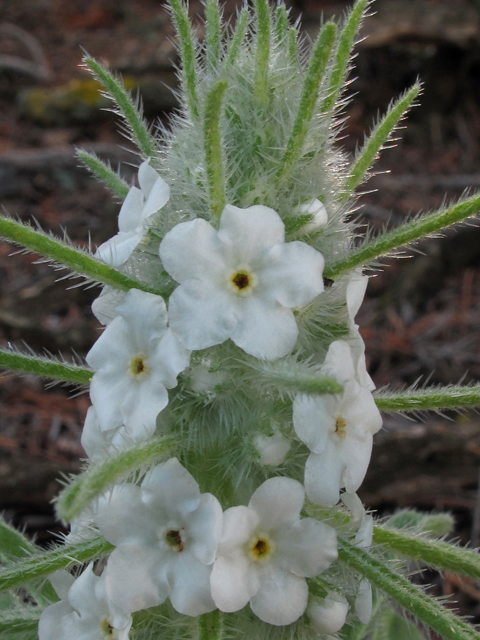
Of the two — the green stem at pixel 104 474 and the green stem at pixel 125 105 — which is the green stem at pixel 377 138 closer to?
the green stem at pixel 125 105

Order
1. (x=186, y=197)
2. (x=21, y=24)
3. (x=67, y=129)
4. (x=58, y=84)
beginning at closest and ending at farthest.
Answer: (x=186, y=197) < (x=67, y=129) < (x=58, y=84) < (x=21, y=24)

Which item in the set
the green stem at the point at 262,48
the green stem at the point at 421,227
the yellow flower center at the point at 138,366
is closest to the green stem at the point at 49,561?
the yellow flower center at the point at 138,366

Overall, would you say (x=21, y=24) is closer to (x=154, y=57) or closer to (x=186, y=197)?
(x=154, y=57)

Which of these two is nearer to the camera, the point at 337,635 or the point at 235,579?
the point at 235,579

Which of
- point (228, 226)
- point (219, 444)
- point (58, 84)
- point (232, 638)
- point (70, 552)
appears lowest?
point (58, 84)

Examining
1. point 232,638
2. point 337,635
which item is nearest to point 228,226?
point 232,638

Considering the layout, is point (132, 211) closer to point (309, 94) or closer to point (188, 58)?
point (188, 58)

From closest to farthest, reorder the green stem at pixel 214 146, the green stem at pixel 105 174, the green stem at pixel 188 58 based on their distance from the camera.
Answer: the green stem at pixel 214 146 < the green stem at pixel 188 58 < the green stem at pixel 105 174
